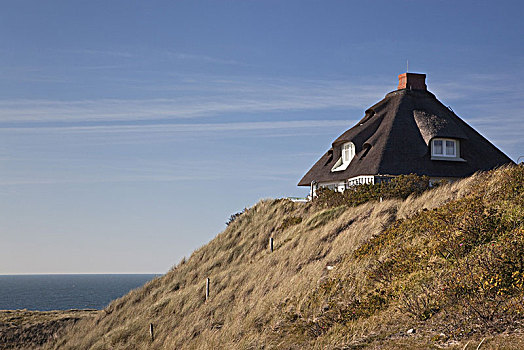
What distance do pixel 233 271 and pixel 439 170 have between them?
15.5 meters

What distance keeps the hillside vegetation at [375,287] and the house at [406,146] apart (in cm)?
715

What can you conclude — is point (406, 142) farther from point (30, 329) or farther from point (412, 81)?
point (30, 329)

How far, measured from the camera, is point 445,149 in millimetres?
36125

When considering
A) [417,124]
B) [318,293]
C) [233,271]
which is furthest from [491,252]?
[417,124]

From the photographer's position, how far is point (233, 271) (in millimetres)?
26656

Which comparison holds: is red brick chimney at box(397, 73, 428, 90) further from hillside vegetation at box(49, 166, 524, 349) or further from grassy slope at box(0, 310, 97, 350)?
grassy slope at box(0, 310, 97, 350)

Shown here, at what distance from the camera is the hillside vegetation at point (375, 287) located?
11.7m

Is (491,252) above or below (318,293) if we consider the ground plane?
above

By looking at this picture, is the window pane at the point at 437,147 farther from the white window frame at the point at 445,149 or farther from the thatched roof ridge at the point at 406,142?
the thatched roof ridge at the point at 406,142

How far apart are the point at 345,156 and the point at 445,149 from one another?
665 cm

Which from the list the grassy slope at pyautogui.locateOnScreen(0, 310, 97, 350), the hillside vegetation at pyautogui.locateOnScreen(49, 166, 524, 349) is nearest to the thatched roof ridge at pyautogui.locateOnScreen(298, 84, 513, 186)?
the hillside vegetation at pyautogui.locateOnScreen(49, 166, 524, 349)

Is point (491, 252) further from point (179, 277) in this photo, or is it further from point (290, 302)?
point (179, 277)

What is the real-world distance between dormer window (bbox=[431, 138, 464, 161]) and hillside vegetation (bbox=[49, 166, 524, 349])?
1057 centimetres

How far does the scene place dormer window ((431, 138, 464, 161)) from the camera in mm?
35781
